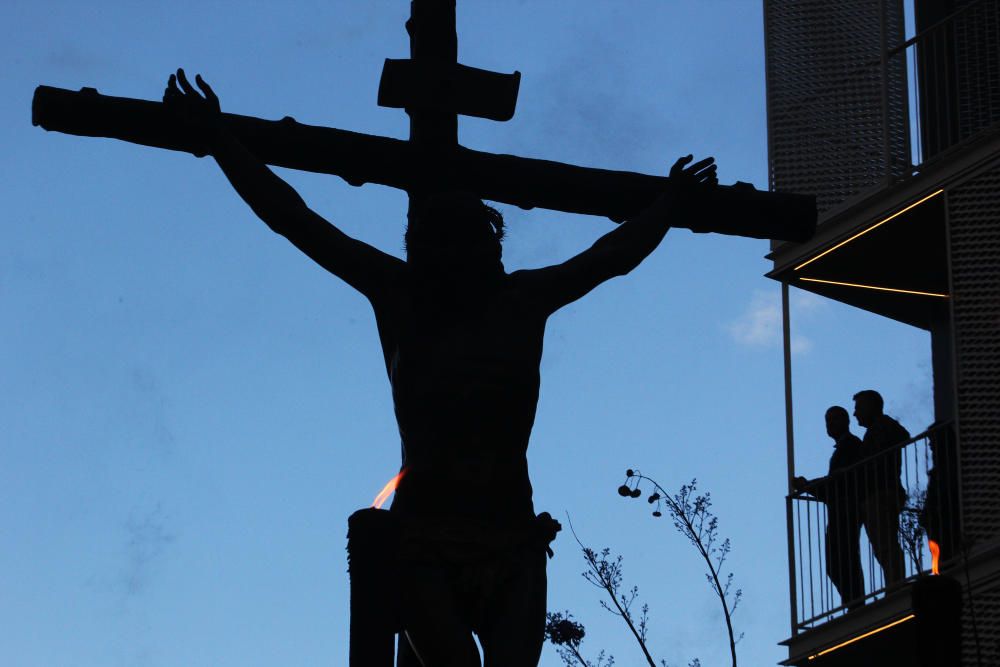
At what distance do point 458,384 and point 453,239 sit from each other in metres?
0.50

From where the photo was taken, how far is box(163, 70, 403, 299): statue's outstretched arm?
7.39m

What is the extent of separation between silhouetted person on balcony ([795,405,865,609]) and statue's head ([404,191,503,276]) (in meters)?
9.73

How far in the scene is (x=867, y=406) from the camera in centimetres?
1666

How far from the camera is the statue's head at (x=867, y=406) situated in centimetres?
1661

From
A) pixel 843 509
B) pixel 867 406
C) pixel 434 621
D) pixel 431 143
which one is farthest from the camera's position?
pixel 843 509

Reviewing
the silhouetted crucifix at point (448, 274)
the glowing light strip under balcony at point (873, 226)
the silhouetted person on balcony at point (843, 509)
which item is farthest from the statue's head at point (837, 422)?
the silhouetted crucifix at point (448, 274)

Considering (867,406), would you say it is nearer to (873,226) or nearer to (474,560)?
(873,226)

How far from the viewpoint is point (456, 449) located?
7.09 m

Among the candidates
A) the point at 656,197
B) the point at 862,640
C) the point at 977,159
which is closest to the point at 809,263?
the point at 977,159

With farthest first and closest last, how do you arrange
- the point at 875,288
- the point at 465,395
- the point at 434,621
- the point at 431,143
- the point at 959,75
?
the point at 875,288 < the point at 959,75 < the point at 431,143 < the point at 465,395 < the point at 434,621

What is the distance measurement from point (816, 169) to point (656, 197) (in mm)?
11681

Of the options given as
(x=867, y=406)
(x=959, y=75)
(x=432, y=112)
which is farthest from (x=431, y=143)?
(x=959, y=75)

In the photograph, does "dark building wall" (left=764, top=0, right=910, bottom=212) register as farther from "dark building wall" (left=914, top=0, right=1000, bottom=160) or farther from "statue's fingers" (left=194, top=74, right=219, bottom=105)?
"statue's fingers" (left=194, top=74, right=219, bottom=105)

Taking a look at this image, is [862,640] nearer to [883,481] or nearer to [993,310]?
[883,481]
